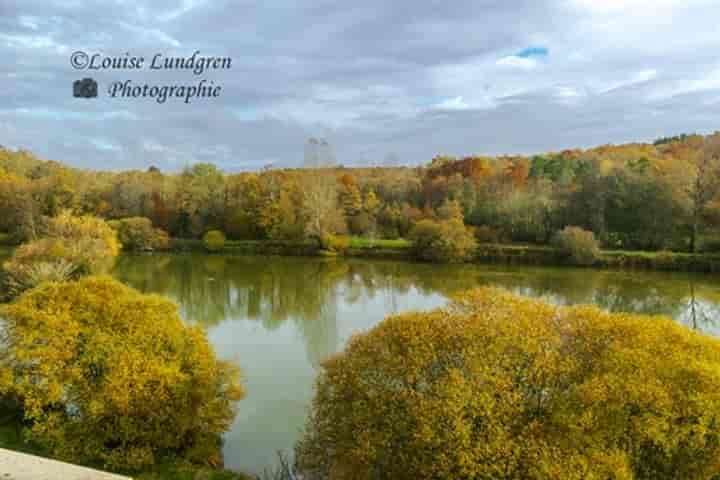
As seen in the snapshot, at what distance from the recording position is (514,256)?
39125 millimetres

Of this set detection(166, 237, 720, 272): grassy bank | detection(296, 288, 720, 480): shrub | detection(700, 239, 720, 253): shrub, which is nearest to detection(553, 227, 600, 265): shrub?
detection(166, 237, 720, 272): grassy bank

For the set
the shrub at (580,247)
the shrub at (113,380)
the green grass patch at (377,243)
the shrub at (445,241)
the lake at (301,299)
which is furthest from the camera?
the green grass patch at (377,243)

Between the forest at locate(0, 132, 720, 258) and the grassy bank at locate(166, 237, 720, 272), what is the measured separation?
179cm

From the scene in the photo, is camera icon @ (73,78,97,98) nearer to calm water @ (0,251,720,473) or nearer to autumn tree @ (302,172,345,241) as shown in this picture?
calm water @ (0,251,720,473)

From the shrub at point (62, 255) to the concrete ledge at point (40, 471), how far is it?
12673mm

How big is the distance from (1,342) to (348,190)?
143ft

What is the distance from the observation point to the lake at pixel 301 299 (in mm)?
11586

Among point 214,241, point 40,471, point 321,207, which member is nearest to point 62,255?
point 40,471

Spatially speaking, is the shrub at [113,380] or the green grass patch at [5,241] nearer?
the shrub at [113,380]

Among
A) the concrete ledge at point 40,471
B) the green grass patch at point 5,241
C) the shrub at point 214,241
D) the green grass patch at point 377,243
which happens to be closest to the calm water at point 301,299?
the concrete ledge at point 40,471

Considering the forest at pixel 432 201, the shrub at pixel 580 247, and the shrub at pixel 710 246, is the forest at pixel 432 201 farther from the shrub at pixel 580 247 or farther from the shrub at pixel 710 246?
the shrub at pixel 580 247

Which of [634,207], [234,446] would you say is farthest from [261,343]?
[634,207]

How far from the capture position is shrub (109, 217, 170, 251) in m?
49.8

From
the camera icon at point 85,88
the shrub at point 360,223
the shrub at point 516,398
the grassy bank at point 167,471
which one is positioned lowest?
the grassy bank at point 167,471
